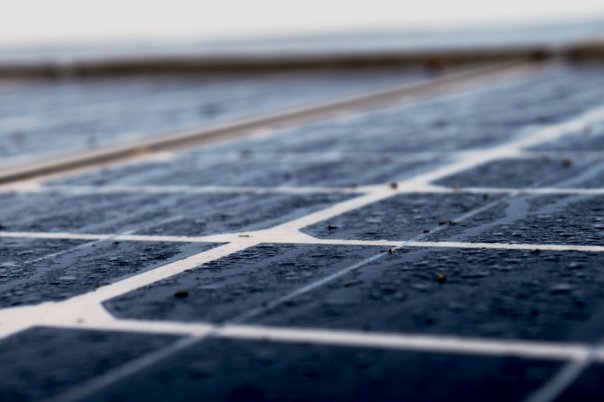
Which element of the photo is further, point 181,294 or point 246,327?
point 181,294

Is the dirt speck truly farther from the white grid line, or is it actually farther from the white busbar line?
the white busbar line

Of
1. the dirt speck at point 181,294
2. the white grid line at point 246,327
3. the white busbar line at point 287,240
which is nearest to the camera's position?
the white grid line at point 246,327

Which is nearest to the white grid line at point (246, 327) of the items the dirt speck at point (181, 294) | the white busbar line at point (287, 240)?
the white busbar line at point (287, 240)

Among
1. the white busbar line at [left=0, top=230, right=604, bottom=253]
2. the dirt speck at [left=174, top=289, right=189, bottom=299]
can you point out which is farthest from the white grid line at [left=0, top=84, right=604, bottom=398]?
the dirt speck at [left=174, top=289, right=189, bottom=299]

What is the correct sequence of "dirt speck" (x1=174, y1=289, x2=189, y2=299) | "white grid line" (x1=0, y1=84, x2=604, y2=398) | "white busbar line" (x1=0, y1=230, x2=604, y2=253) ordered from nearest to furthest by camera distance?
"white grid line" (x1=0, y1=84, x2=604, y2=398), "dirt speck" (x1=174, y1=289, x2=189, y2=299), "white busbar line" (x1=0, y1=230, x2=604, y2=253)

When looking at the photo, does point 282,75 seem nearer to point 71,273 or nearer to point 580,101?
point 580,101

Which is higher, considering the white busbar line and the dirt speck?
the dirt speck

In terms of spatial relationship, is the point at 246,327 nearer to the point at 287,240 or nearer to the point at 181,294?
the point at 181,294

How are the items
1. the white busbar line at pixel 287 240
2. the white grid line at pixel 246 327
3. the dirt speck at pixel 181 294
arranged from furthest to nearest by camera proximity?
the white busbar line at pixel 287 240, the dirt speck at pixel 181 294, the white grid line at pixel 246 327

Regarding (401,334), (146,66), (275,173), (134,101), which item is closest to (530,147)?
(275,173)

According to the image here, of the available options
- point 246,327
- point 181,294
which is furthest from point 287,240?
point 246,327

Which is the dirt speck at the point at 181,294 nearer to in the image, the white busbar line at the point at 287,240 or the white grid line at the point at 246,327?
the white grid line at the point at 246,327
